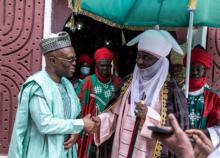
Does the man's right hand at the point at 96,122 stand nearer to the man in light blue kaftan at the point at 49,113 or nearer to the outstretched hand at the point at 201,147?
the man in light blue kaftan at the point at 49,113

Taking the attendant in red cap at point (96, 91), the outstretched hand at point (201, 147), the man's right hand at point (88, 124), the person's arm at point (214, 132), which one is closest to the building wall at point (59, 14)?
the attendant in red cap at point (96, 91)

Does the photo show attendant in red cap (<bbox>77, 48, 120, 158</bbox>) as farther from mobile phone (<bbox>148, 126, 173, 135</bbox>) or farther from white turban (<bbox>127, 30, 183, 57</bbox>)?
mobile phone (<bbox>148, 126, 173, 135</bbox>)

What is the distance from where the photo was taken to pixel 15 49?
5.95m

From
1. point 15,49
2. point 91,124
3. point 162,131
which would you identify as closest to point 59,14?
point 15,49

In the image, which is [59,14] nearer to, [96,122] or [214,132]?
[96,122]

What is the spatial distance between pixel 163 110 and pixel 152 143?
29 centimetres

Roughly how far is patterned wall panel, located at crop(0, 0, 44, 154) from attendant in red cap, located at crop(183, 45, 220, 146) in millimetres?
2833

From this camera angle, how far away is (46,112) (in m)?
3.24

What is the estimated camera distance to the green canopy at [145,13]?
3467mm

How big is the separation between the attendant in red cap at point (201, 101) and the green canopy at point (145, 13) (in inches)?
14.6

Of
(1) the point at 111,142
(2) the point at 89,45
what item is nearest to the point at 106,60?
(2) the point at 89,45

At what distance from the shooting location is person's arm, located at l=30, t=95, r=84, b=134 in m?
3.23

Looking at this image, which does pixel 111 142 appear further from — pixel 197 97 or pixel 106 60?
pixel 106 60

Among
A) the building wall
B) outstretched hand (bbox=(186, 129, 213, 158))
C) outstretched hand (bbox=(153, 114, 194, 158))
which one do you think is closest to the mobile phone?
outstretched hand (bbox=(153, 114, 194, 158))
